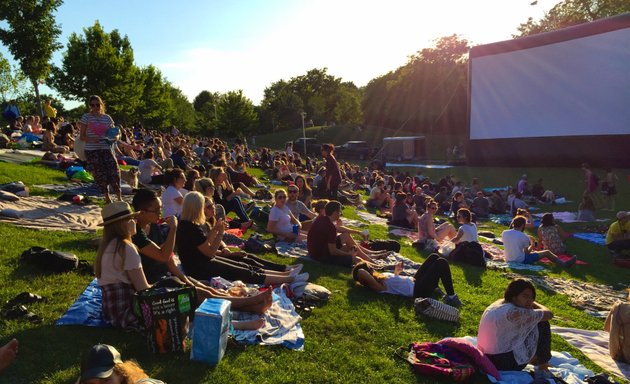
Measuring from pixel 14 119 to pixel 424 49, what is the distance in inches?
2497

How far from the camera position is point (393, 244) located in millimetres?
9703

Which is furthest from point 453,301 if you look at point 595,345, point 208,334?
point 208,334

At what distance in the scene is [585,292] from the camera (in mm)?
8312

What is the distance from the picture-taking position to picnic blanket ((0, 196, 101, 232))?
7.88 m

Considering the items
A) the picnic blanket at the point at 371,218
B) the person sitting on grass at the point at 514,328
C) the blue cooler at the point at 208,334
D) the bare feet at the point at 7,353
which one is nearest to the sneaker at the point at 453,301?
the person sitting on grass at the point at 514,328

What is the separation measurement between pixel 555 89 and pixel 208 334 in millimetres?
30540

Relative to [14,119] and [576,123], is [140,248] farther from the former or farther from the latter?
[576,123]

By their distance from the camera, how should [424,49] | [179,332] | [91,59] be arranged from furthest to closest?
[424,49]
[91,59]
[179,332]

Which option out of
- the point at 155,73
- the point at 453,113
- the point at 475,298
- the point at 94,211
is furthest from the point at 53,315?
the point at 453,113

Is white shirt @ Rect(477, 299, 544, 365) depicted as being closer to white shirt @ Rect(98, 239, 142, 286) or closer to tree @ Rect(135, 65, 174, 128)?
white shirt @ Rect(98, 239, 142, 286)

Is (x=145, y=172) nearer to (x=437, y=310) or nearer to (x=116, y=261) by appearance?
(x=116, y=261)

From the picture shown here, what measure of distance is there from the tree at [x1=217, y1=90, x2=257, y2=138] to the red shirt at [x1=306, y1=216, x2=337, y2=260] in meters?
50.6

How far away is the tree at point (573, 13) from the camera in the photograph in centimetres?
4828

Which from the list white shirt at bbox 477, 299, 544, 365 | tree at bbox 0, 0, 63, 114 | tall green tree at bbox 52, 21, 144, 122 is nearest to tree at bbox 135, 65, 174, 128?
tall green tree at bbox 52, 21, 144, 122
